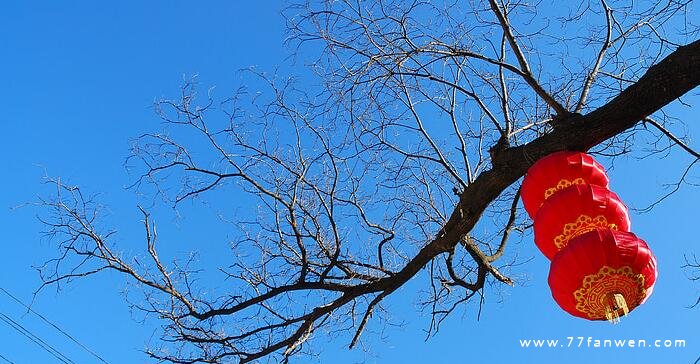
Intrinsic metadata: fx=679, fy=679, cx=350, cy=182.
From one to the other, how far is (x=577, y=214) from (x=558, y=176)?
0.91 ft

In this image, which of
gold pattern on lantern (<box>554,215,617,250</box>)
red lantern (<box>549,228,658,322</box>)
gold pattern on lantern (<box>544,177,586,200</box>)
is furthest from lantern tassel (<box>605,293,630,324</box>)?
gold pattern on lantern (<box>544,177,586,200</box>)

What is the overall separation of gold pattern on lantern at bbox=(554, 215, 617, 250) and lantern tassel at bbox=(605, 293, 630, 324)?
1.09 ft

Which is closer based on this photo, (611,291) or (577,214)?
(611,291)

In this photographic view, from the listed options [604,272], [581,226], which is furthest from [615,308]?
[581,226]

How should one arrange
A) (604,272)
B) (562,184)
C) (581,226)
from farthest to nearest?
(562,184), (581,226), (604,272)

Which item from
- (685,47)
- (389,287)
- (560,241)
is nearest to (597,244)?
(560,241)

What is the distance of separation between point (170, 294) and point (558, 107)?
312 centimetres

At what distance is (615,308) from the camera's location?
2957mm

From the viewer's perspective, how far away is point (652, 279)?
2.99 metres

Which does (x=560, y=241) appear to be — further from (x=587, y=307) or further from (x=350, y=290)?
(x=350, y=290)

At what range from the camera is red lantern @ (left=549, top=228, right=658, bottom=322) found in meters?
2.87

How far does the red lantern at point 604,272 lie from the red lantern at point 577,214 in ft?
0.58

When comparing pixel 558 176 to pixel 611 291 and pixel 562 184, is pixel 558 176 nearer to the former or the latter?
pixel 562 184

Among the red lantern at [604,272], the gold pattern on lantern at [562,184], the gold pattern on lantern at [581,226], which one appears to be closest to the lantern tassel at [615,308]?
the red lantern at [604,272]
